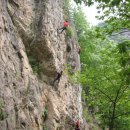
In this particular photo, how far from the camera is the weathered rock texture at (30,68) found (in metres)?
16.5

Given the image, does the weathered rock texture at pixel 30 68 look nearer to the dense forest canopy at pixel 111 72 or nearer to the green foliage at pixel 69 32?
the green foliage at pixel 69 32

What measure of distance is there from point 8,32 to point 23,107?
15.0ft

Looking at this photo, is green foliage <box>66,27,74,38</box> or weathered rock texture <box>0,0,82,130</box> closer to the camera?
weathered rock texture <box>0,0,82,130</box>

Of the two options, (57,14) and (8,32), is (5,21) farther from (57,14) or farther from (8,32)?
(57,14)

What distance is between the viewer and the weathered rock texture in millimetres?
16453

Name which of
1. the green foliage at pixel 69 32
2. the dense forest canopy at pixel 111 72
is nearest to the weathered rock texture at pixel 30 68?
the green foliage at pixel 69 32

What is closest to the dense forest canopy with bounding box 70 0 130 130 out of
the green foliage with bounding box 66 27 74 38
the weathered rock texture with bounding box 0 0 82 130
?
the weathered rock texture with bounding box 0 0 82 130

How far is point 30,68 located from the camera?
20.7 meters

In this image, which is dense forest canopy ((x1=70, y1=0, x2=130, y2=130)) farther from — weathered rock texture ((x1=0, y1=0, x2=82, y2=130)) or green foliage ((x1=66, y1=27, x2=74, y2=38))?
green foliage ((x1=66, y1=27, x2=74, y2=38))

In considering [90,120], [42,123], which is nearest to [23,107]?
[42,123]

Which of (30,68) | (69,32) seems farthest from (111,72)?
(69,32)

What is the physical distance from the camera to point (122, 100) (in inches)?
755

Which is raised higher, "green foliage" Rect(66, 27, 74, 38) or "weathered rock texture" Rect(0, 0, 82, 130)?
"green foliage" Rect(66, 27, 74, 38)

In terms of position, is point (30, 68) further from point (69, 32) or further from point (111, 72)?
point (69, 32)
